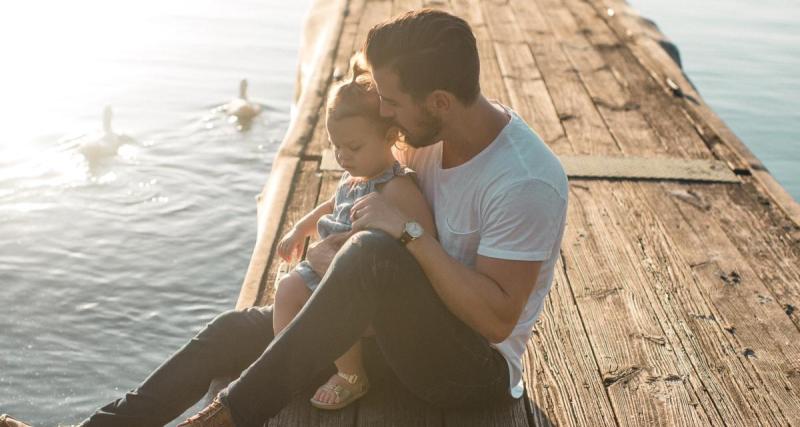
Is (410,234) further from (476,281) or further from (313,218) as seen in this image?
(313,218)

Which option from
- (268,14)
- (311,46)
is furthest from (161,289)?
(268,14)

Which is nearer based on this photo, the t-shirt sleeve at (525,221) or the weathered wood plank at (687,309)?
the t-shirt sleeve at (525,221)

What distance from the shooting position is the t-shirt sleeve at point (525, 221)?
301cm

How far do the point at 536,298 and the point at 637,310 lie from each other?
1074mm

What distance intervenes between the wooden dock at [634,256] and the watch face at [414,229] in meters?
0.68

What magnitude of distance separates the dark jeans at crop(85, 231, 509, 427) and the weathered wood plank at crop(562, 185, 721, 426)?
0.52m

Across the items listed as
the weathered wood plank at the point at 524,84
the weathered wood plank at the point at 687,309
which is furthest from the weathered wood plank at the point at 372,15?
the weathered wood plank at the point at 687,309

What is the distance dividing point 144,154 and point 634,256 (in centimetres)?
772

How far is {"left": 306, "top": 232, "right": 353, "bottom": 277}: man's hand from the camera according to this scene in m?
3.31

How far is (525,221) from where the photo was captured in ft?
9.86

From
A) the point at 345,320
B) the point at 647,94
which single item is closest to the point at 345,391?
the point at 345,320

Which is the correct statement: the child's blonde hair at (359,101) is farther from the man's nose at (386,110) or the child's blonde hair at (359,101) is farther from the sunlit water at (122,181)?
the sunlit water at (122,181)

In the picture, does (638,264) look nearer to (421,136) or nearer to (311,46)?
(421,136)

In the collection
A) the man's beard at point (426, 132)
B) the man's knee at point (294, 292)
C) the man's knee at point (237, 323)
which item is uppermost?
the man's beard at point (426, 132)
